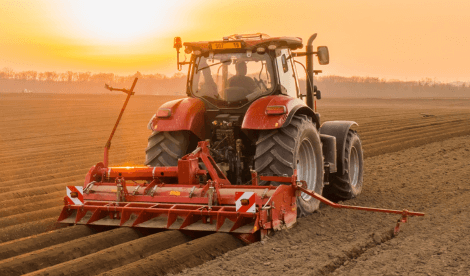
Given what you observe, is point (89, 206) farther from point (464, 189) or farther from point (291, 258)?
point (464, 189)

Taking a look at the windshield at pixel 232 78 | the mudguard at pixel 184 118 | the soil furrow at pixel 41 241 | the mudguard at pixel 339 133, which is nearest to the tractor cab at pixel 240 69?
the windshield at pixel 232 78

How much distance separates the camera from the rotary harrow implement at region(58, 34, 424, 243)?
17.1ft

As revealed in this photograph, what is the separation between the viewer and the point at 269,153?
5.72 metres

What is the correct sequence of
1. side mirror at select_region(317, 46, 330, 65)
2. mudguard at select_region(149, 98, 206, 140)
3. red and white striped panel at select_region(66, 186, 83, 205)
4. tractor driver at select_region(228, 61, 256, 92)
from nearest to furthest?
red and white striped panel at select_region(66, 186, 83, 205), mudguard at select_region(149, 98, 206, 140), tractor driver at select_region(228, 61, 256, 92), side mirror at select_region(317, 46, 330, 65)

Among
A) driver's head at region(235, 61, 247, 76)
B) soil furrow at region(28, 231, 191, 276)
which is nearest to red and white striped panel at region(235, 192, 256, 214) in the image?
soil furrow at region(28, 231, 191, 276)

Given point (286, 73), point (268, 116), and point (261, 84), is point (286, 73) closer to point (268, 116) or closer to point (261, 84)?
point (261, 84)

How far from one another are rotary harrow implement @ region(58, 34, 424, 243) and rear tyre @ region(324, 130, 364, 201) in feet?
1.60

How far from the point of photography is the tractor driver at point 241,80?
638 cm

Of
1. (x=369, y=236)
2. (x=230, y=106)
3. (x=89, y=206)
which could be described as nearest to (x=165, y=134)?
(x=230, y=106)

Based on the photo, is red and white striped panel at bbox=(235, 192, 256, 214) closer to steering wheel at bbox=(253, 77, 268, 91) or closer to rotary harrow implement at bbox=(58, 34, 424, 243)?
A: rotary harrow implement at bbox=(58, 34, 424, 243)

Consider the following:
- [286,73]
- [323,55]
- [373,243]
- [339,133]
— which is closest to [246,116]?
[286,73]

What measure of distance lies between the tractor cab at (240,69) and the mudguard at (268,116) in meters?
0.36

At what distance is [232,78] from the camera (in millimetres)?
6469

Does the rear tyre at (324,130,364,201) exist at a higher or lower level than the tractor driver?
lower
